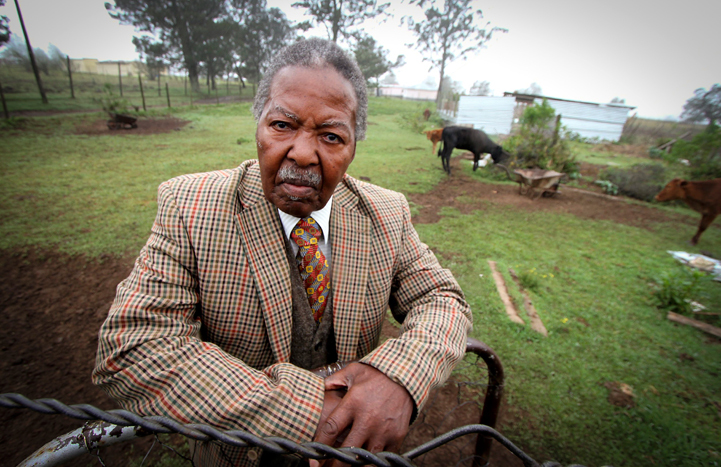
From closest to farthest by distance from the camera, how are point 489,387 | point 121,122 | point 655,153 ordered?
point 489,387, point 121,122, point 655,153

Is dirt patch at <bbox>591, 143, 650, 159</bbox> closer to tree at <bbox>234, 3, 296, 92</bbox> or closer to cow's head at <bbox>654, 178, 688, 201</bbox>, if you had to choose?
cow's head at <bbox>654, 178, 688, 201</bbox>

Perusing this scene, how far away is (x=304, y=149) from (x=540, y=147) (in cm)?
1120

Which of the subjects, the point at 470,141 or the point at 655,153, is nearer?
the point at 470,141

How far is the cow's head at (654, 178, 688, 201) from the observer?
719cm

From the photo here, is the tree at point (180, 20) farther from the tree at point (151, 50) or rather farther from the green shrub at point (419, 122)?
the green shrub at point (419, 122)

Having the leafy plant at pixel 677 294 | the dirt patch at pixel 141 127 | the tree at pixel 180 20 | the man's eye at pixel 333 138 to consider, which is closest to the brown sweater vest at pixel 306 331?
the man's eye at pixel 333 138

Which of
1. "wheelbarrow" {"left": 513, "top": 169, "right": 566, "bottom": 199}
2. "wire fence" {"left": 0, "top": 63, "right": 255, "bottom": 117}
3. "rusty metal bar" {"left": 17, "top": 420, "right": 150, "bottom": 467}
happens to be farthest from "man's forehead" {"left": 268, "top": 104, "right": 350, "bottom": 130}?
"wire fence" {"left": 0, "top": 63, "right": 255, "bottom": 117}

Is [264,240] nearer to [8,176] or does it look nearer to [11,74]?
[8,176]

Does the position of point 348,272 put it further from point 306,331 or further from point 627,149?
Result: point 627,149

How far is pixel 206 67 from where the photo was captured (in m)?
32.3

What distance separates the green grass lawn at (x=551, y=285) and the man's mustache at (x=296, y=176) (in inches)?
103

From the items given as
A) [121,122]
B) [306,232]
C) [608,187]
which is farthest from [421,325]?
[121,122]

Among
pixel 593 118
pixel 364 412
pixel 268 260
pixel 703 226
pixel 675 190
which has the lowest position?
pixel 703 226

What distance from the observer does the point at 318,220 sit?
1.45 metres
